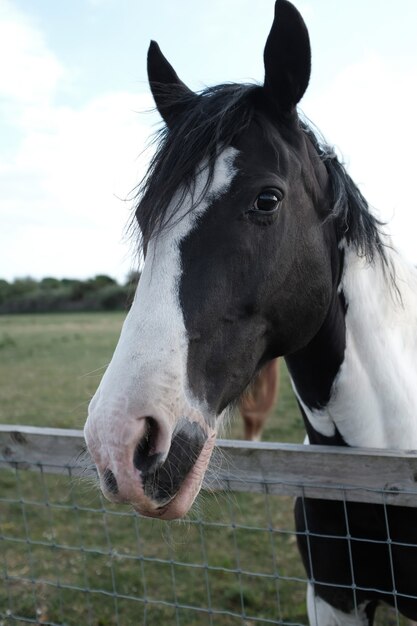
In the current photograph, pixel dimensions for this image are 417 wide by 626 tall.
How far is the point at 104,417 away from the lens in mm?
1344

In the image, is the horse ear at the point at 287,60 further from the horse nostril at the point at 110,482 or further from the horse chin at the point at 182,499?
the horse nostril at the point at 110,482

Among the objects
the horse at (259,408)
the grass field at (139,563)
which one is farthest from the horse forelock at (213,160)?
the horse at (259,408)

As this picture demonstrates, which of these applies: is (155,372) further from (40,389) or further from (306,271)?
(40,389)

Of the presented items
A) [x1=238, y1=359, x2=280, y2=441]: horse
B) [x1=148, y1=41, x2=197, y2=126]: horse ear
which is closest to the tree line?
[x1=238, y1=359, x2=280, y2=441]: horse

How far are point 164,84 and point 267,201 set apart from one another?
0.81 metres

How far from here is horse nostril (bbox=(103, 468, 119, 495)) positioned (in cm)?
136

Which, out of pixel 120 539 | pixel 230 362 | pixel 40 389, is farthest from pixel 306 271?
pixel 40 389

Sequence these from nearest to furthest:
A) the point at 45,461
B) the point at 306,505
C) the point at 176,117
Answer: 1. the point at 176,117
2. the point at 306,505
3. the point at 45,461

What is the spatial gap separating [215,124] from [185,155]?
0.14 m

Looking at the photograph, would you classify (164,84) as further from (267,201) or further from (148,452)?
(148,452)

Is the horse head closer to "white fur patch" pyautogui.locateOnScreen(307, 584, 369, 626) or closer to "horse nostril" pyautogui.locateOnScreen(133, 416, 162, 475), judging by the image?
"horse nostril" pyautogui.locateOnScreen(133, 416, 162, 475)

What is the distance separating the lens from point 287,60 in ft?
5.98

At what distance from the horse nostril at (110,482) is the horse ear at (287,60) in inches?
49.5

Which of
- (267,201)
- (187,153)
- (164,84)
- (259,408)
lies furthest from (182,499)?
(259,408)
